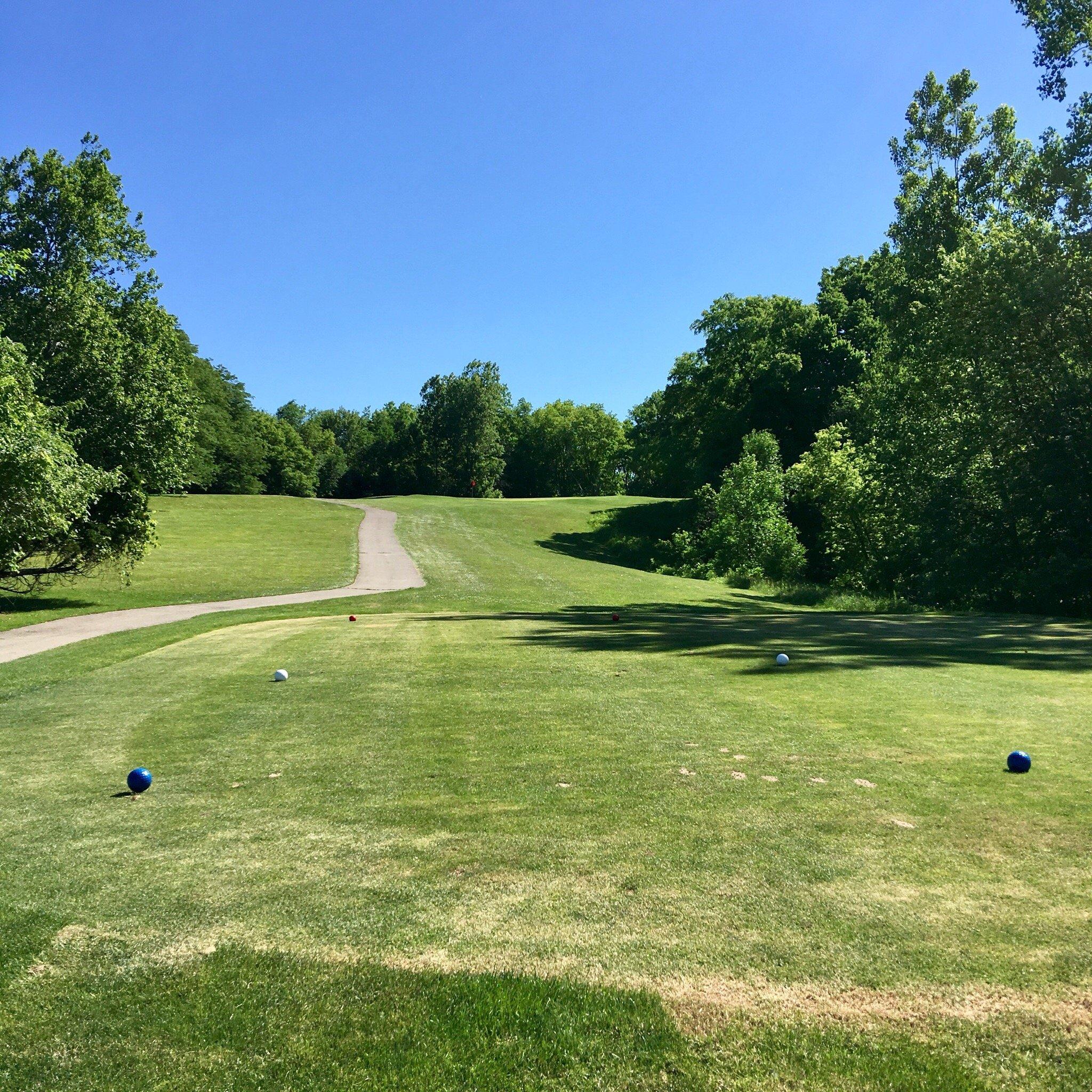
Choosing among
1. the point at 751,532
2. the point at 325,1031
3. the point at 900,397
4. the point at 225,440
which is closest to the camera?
the point at 325,1031

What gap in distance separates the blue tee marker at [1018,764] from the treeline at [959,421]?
2278cm

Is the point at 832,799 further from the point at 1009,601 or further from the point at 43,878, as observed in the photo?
the point at 1009,601

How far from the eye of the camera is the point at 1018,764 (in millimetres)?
6793

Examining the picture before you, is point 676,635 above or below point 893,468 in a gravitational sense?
below

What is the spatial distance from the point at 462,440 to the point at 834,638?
313 feet

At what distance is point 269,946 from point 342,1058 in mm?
978

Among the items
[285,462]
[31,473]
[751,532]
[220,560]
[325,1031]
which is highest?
[285,462]

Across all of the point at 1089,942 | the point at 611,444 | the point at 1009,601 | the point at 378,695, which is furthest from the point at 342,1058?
the point at 611,444

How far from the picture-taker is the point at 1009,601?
93.7ft

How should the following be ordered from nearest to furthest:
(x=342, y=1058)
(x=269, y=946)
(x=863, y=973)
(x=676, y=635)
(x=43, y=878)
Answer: (x=342, y=1058) → (x=863, y=973) → (x=269, y=946) → (x=43, y=878) → (x=676, y=635)

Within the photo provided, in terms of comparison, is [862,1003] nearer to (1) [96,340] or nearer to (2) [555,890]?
(2) [555,890]

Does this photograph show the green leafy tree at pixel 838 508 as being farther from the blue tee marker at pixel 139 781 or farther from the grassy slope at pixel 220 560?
the blue tee marker at pixel 139 781

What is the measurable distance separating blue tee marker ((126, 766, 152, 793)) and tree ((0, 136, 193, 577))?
18173mm

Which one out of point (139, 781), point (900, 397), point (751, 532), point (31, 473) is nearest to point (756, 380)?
point (751, 532)
